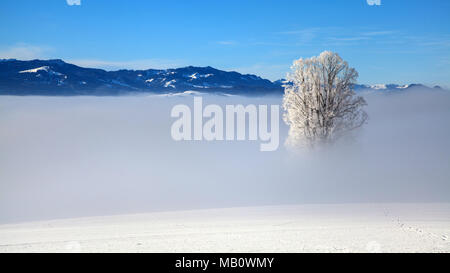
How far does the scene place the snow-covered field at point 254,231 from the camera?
9.96 meters

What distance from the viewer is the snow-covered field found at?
996 centimetres

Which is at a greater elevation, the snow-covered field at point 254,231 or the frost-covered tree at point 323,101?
the frost-covered tree at point 323,101

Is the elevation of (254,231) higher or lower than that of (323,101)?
lower

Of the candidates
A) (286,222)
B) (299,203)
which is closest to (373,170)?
(299,203)

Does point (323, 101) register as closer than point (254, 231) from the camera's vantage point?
No

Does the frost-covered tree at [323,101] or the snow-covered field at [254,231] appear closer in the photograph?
the snow-covered field at [254,231]

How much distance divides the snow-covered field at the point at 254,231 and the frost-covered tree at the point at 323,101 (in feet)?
17.8

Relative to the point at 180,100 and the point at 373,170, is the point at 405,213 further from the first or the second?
the point at 180,100

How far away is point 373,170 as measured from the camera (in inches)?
1305

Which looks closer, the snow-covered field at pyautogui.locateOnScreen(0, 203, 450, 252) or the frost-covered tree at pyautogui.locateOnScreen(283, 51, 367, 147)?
the snow-covered field at pyautogui.locateOnScreen(0, 203, 450, 252)

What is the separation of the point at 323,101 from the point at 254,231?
12704 mm

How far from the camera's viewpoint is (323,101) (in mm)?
23625

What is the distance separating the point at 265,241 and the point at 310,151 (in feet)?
45.1

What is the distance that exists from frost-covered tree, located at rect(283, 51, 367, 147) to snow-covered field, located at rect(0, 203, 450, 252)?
17.8 ft
